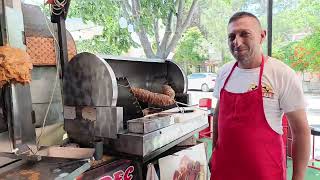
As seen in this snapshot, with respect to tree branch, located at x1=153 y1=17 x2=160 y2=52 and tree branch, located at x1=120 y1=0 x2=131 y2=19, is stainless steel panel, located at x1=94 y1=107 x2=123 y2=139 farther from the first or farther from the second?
tree branch, located at x1=153 y1=17 x2=160 y2=52

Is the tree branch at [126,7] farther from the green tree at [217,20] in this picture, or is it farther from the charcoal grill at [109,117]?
the charcoal grill at [109,117]

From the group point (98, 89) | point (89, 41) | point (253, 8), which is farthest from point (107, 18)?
point (98, 89)

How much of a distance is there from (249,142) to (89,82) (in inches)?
41.7

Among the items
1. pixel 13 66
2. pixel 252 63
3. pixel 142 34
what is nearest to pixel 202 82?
pixel 142 34

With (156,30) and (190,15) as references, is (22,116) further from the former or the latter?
(190,15)

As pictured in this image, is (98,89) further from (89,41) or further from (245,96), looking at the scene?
(89,41)

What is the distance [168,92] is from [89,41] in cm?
249

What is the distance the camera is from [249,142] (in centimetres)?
151

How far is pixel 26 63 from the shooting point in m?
1.24

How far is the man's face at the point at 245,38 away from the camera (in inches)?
57.0

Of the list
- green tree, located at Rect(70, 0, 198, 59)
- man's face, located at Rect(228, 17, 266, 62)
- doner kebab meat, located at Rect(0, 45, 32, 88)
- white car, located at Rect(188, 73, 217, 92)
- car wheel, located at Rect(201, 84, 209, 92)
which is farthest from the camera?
car wheel, located at Rect(201, 84, 209, 92)

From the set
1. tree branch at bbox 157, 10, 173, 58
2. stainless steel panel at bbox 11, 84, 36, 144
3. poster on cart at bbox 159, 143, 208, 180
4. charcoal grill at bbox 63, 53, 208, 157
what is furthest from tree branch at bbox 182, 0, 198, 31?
stainless steel panel at bbox 11, 84, 36, 144

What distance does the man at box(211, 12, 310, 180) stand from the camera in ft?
4.59

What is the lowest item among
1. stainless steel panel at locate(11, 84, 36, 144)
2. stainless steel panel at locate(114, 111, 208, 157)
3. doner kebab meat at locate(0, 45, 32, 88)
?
stainless steel panel at locate(114, 111, 208, 157)
